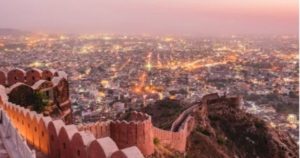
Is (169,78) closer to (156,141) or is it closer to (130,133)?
(156,141)

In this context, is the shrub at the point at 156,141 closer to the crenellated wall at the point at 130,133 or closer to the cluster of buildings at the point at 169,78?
the crenellated wall at the point at 130,133

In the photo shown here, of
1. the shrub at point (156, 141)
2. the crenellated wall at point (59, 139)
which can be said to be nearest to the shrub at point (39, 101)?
the crenellated wall at point (59, 139)

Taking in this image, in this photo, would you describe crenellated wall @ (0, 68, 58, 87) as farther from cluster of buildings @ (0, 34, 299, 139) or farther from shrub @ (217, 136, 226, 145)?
cluster of buildings @ (0, 34, 299, 139)

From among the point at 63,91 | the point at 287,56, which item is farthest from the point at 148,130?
the point at 287,56

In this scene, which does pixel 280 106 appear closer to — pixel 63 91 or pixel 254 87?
pixel 254 87

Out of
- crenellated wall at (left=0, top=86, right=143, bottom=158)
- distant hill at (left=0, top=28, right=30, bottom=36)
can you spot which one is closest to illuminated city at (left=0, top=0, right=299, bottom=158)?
crenellated wall at (left=0, top=86, right=143, bottom=158)

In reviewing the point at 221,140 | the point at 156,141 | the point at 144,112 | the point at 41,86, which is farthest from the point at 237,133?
the point at 41,86
